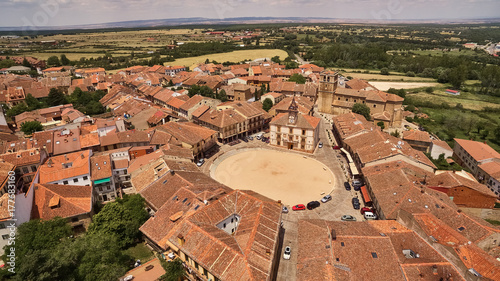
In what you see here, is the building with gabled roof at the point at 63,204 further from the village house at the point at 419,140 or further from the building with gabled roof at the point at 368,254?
the village house at the point at 419,140

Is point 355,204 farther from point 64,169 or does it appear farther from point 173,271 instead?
point 64,169

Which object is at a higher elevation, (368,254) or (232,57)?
(232,57)

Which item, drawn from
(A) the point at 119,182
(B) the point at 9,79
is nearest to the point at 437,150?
(A) the point at 119,182

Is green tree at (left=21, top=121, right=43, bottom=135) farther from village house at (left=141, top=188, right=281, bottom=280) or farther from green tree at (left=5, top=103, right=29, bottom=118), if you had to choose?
village house at (left=141, top=188, right=281, bottom=280)

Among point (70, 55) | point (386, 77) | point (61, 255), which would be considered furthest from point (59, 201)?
point (70, 55)

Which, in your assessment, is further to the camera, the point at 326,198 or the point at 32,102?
the point at 32,102

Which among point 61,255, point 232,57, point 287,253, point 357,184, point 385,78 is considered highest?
point 232,57

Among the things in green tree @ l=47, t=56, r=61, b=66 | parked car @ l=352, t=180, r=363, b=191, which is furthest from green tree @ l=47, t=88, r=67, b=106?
parked car @ l=352, t=180, r=363, b=191

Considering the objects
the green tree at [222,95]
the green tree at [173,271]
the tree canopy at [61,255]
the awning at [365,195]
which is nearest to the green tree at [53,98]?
the green tree at [222,95]
